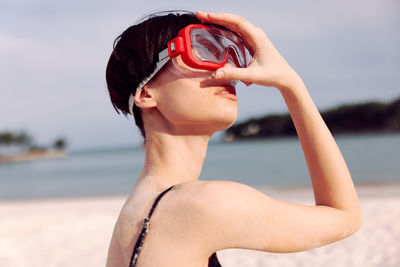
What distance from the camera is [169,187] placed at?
1.59 meters

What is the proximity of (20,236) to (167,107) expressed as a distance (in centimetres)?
915

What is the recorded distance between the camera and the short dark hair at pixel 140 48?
164 cm

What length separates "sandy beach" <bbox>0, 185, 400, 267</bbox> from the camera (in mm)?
6695

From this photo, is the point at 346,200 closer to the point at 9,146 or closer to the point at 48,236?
the point at 48,236

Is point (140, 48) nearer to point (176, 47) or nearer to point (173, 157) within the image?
point (176, 47)

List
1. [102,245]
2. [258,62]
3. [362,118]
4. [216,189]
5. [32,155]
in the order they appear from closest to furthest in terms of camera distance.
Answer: [216,189] < [258,62] < [102,245] < [362,118] < [32,155]

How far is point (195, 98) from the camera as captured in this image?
1.54 meters

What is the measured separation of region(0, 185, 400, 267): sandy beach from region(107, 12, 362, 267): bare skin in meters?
5.29

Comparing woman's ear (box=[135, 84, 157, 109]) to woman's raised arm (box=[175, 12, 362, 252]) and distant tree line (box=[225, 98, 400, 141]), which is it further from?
distant tree line (box=[225, 98, 400, 141])

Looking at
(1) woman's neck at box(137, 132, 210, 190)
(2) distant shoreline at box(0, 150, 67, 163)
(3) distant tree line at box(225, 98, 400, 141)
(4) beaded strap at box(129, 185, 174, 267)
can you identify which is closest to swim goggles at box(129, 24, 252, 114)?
(1) woman's neck at box(137, 132, 210, 190)

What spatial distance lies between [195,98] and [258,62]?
0.82 ft

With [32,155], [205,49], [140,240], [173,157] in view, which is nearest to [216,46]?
[205,49]

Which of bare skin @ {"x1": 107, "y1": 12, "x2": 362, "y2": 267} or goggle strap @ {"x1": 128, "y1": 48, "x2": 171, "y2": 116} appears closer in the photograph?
bare skin @ {"x1": 107, "y1": 12, "x2": 362, "y2": 267}

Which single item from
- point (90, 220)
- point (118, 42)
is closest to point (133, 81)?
point (118, 42)
